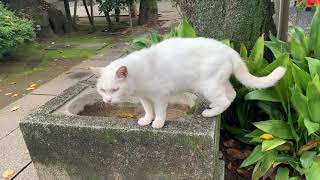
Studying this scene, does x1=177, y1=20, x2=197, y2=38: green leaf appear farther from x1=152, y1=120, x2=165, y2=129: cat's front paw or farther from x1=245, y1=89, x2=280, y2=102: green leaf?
x1=152, y1=120, x2=165, y2=129: cat's front paw

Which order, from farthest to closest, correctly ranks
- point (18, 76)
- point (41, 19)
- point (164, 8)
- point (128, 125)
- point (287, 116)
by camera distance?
1. point (164, 8)
2. point (41, 19)
3. point (18, 76)
4. point (287, 116)
5. point (128, 125)

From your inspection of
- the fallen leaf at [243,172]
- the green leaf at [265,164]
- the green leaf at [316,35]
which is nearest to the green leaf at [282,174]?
the green leaf at [265,164]

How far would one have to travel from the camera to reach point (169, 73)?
244cm

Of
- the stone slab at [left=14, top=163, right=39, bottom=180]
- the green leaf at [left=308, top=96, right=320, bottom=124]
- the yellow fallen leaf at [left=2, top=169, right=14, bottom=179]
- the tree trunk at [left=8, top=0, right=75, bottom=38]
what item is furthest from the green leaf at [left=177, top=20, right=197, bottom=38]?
the tree trunk at [left=8, top=0, right=75, bottom=38]

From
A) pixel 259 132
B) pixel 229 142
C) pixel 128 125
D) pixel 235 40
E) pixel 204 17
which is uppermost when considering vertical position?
pixel 204 17

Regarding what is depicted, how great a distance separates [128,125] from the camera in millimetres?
2580

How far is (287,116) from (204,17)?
1267mm

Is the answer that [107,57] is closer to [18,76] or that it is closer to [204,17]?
[18,76]

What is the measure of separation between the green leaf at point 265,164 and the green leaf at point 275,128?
0.15 m

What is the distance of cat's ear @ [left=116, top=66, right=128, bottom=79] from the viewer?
2.26 metres

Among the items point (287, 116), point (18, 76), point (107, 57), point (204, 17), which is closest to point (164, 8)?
point (107, 57)

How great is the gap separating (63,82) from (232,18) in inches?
129

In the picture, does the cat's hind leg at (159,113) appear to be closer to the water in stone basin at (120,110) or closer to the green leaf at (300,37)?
the water in stone basin at (120,110)

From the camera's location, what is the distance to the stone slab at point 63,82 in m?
5.51
